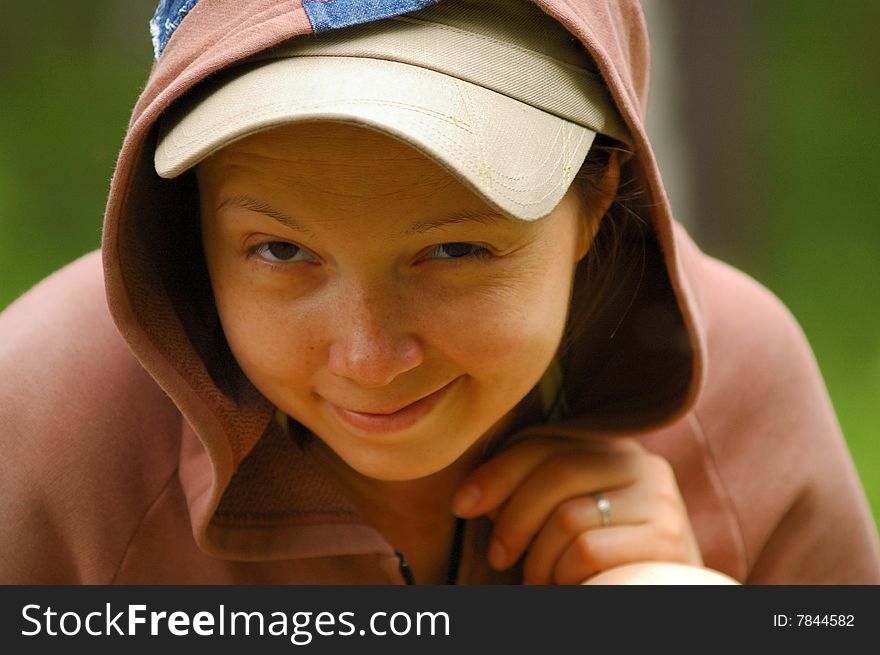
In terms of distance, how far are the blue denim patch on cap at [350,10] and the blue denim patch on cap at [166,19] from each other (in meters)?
0.17

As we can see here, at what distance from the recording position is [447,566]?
5.10ft

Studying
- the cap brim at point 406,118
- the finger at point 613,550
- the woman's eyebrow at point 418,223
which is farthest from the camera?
the finger at point 613,550

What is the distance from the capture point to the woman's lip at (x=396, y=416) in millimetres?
1226

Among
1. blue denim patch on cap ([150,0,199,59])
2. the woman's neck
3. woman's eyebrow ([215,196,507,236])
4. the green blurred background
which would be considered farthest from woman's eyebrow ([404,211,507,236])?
the green blurred background

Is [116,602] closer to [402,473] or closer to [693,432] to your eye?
[402,473]

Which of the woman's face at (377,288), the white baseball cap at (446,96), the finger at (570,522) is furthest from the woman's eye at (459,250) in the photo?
the finger at (570,522)

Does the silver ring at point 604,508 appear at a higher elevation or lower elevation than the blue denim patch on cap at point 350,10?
lower

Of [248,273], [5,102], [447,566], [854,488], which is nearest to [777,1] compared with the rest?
[5,102]

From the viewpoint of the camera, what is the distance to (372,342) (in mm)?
1119

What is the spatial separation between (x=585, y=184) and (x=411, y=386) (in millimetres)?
278

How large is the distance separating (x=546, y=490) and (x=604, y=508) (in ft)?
0.24

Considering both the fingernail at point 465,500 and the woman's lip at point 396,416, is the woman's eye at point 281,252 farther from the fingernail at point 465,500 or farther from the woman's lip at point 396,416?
the fingernail at point 465,500

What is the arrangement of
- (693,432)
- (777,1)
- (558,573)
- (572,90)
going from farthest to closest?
(777,1) → (693,432) → (558,573) → (572,90)

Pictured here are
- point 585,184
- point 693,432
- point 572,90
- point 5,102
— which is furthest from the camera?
point 5,102
